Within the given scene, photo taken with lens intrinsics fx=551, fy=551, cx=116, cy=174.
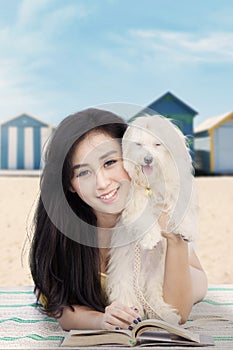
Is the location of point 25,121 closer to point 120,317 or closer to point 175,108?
point 175,108

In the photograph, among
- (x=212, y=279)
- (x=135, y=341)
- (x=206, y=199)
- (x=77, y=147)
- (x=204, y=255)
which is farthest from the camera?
(x=206, y=199)

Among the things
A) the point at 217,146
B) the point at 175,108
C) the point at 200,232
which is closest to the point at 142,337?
the point at 200,232

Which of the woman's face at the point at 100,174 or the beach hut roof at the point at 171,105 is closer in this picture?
the woman's face at the point at 100,174

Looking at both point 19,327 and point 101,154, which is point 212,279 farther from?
point 101,154

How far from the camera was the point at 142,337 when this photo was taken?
1.35 metres

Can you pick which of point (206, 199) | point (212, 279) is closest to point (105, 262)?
point (212, 279)

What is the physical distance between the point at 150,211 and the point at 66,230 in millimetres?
304

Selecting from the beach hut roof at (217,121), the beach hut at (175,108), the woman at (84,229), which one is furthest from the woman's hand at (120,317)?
the beach hut roof at (217,121)

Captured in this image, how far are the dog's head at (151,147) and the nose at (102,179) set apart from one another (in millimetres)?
68

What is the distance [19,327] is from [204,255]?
2.16 meters

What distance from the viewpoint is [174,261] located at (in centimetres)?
142

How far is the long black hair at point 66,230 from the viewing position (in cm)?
146

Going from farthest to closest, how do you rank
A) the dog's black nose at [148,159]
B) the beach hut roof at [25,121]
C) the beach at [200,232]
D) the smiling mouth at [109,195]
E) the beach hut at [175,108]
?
the beach hut roof at [25,121] → the beach hut at [175,108] → the beach at [200,232] → the smiling mouth at [109,195] → the dog's black nose at [148,159]

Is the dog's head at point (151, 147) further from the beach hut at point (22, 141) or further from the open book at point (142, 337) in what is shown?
the beach hut at point (22, 141)
